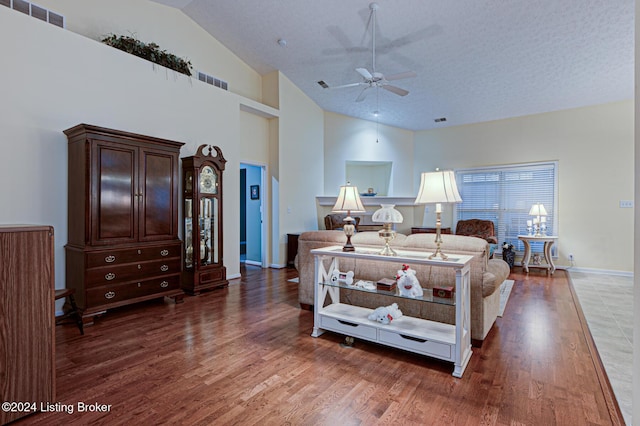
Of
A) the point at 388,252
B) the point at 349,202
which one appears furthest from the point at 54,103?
the point at 388,252

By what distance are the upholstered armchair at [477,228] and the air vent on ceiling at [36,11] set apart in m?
7.19

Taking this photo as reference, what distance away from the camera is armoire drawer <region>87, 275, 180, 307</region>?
3.31 metres

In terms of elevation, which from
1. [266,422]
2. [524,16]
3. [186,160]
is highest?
[524,16]

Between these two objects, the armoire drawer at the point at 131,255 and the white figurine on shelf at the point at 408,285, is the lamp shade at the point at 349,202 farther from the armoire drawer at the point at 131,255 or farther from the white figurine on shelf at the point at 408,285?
the armoire drawer at the point at 131,255

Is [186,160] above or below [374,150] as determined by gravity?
below

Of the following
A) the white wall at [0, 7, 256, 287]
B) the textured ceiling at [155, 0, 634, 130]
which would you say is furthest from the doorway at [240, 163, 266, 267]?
the white wall at [0, 7, 256, 287]

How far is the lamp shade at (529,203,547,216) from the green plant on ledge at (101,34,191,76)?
639 centimetres

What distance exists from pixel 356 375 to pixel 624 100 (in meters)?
6.71

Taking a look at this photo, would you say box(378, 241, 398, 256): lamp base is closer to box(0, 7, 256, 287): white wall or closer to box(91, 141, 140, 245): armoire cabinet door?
box(91, 141, 140, 245): armoire cabinet door

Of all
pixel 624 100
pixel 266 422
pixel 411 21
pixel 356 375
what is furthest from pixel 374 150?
pixel 266 422

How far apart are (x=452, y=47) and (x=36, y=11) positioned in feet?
16.3

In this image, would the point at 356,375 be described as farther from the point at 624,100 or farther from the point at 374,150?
the point at 624,100

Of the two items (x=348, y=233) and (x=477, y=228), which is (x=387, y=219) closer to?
(x=348, y=233)

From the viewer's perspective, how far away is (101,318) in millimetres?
3438
